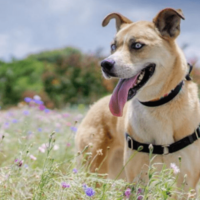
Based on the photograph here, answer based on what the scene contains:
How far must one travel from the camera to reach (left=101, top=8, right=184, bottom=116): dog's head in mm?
3430

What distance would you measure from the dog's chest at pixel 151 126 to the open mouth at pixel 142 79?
32 cm

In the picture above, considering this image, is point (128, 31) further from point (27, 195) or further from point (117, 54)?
point (27, 195)

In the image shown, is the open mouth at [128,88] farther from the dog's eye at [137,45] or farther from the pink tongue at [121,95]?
the dog's eye at [137,45]

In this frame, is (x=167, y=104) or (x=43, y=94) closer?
(x=167, y=104)

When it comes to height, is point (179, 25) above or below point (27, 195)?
above

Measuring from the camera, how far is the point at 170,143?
3537mm

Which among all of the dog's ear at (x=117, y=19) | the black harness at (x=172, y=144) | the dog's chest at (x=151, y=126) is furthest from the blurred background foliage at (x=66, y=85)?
the black harness at (x=172, y=144)

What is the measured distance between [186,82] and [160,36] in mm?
511

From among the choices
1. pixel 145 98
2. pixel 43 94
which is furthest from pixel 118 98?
pixel 43 94

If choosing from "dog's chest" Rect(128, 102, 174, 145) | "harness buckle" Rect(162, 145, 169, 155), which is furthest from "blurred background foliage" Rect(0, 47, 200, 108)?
"harness buckle" Rect(162, 145, 169, 155)

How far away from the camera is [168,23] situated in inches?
143

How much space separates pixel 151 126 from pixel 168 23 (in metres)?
0.99

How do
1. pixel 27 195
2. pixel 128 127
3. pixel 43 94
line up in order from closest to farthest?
pixel 27 195 < pixel 128 127 < pixel 43 94

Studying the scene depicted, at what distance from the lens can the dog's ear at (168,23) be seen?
3586 mm
